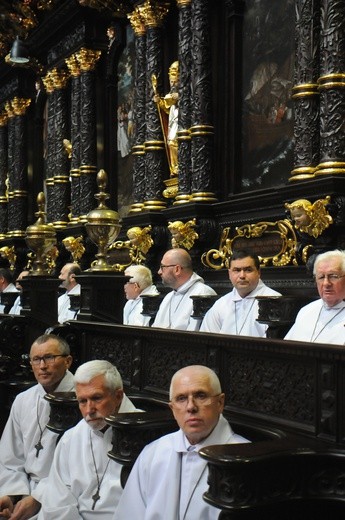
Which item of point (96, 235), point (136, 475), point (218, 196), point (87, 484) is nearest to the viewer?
point (136, 475)

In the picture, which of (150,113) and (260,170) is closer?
(260,170)

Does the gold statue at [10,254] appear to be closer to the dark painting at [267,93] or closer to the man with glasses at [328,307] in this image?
the dark painting at [267,93]

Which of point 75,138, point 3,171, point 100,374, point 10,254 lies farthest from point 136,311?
point 3,171

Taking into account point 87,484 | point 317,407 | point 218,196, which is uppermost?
point 218,196

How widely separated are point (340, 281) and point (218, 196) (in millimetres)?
5542

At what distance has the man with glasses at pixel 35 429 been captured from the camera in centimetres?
660

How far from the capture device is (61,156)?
58.9 feet

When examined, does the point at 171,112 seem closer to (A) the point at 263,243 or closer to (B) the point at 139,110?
(B) the point at 139,110

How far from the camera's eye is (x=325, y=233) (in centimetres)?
898

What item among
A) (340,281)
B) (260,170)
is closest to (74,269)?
(260,170)

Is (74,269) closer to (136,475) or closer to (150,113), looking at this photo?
(150,113)

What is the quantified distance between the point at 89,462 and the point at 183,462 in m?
1.03

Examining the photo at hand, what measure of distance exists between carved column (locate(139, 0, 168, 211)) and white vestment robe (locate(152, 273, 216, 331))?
Answer: 3699 mm

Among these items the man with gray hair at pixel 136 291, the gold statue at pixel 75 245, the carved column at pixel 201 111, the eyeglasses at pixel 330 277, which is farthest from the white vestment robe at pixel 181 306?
the gold statue at pixel 75 245
